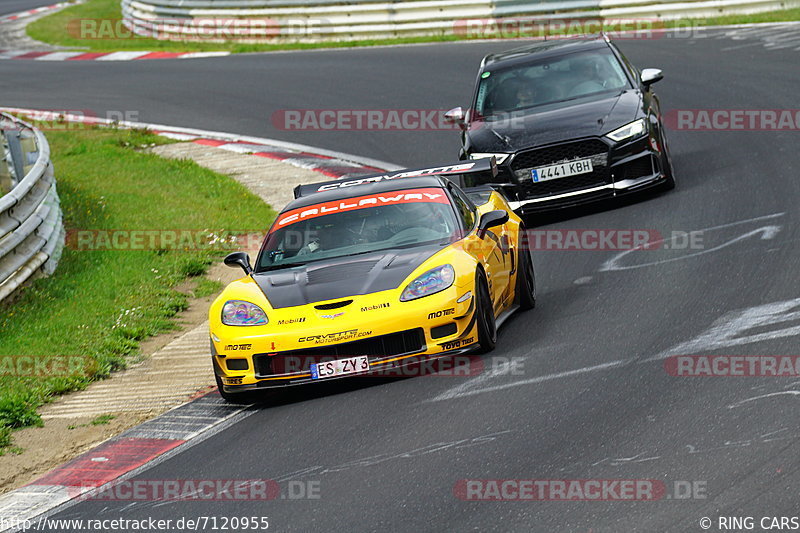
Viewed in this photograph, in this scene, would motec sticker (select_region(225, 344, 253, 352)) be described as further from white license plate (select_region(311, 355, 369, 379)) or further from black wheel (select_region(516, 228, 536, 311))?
black wheel (select_region(516, 228, 536, 311))

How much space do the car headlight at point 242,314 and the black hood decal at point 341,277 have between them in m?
0.12

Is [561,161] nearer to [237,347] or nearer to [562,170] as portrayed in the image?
[562,170]

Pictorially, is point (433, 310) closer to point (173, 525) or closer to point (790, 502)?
point (173, 525)

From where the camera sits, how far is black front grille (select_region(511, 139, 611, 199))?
1252 cm

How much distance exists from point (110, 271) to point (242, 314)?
4206 mm

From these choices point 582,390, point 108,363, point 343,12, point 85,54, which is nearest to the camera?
point 582,390

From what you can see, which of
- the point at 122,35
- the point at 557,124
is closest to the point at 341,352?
the point at 557,124

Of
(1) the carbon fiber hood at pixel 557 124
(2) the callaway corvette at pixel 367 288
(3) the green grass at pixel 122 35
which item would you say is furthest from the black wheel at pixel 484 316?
(3) the green grass at pixel 122 35

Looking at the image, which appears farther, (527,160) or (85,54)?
(85,54)

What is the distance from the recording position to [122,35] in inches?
1296

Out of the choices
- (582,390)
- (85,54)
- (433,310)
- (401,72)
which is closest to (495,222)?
(433,310)

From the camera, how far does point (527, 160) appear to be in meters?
12.6

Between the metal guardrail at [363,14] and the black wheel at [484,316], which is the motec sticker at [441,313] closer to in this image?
the black wheel at [484,316]

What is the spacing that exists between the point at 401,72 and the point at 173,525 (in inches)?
676
